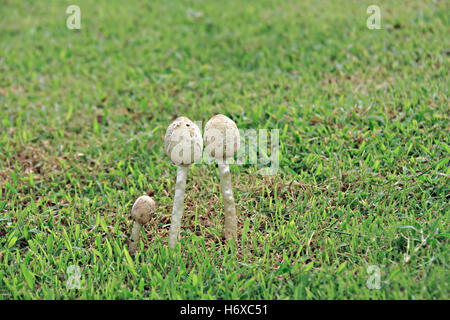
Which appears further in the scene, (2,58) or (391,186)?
(2,58)

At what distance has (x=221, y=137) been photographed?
2.67 metres

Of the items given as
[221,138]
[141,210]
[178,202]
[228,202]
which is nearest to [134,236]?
[141,210]

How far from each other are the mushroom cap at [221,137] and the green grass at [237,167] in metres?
0.66

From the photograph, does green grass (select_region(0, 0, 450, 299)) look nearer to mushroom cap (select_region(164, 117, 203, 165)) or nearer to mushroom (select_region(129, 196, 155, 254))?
mushroom (select_region(129, 196, 155, 254))

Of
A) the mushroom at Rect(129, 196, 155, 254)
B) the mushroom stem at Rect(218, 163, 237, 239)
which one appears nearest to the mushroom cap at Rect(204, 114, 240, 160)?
the mushroom stem at Rect(218, 163, 237, 239)

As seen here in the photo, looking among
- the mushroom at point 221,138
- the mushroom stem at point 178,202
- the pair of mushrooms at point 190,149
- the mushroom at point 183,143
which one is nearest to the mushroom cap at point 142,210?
the pair of mushrooms at point 190,149

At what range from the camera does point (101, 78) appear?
5.53m

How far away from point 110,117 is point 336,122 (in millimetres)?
2375

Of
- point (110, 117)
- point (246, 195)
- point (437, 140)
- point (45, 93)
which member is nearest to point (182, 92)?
point (110, 117)

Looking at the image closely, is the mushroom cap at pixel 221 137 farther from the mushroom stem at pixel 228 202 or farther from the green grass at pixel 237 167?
the green grass at pixel 237 167

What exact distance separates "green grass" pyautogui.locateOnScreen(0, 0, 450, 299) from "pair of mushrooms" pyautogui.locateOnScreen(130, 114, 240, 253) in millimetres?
205

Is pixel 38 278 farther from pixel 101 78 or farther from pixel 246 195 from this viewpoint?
pixel 101 78

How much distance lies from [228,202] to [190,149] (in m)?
0.55

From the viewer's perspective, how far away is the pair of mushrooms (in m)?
2.59
